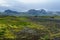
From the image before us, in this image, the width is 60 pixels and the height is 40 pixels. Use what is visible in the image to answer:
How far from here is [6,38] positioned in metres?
52.8

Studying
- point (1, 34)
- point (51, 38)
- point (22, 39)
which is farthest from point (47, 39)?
point (1, 34)

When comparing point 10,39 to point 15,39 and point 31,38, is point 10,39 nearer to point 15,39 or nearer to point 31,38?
point 15,39

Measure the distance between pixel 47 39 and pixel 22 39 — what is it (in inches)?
276

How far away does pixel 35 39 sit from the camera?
50.9 m

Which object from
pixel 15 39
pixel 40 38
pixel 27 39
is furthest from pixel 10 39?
pixel 40 38

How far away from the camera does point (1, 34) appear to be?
191 ft

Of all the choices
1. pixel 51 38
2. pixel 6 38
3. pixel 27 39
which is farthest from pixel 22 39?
pixel 51 38

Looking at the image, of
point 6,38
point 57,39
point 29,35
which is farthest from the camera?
point 29,35

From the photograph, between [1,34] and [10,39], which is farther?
[1,34]

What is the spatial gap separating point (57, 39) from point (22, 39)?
968 centimetres

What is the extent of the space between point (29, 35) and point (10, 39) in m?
7.69

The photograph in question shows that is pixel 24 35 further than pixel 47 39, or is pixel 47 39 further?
pixel 24 35

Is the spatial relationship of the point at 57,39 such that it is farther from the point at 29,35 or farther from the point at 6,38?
the point at 6,38

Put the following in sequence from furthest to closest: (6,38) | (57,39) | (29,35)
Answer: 1. (29,35)
2. (6,38)
3. (57,39)
